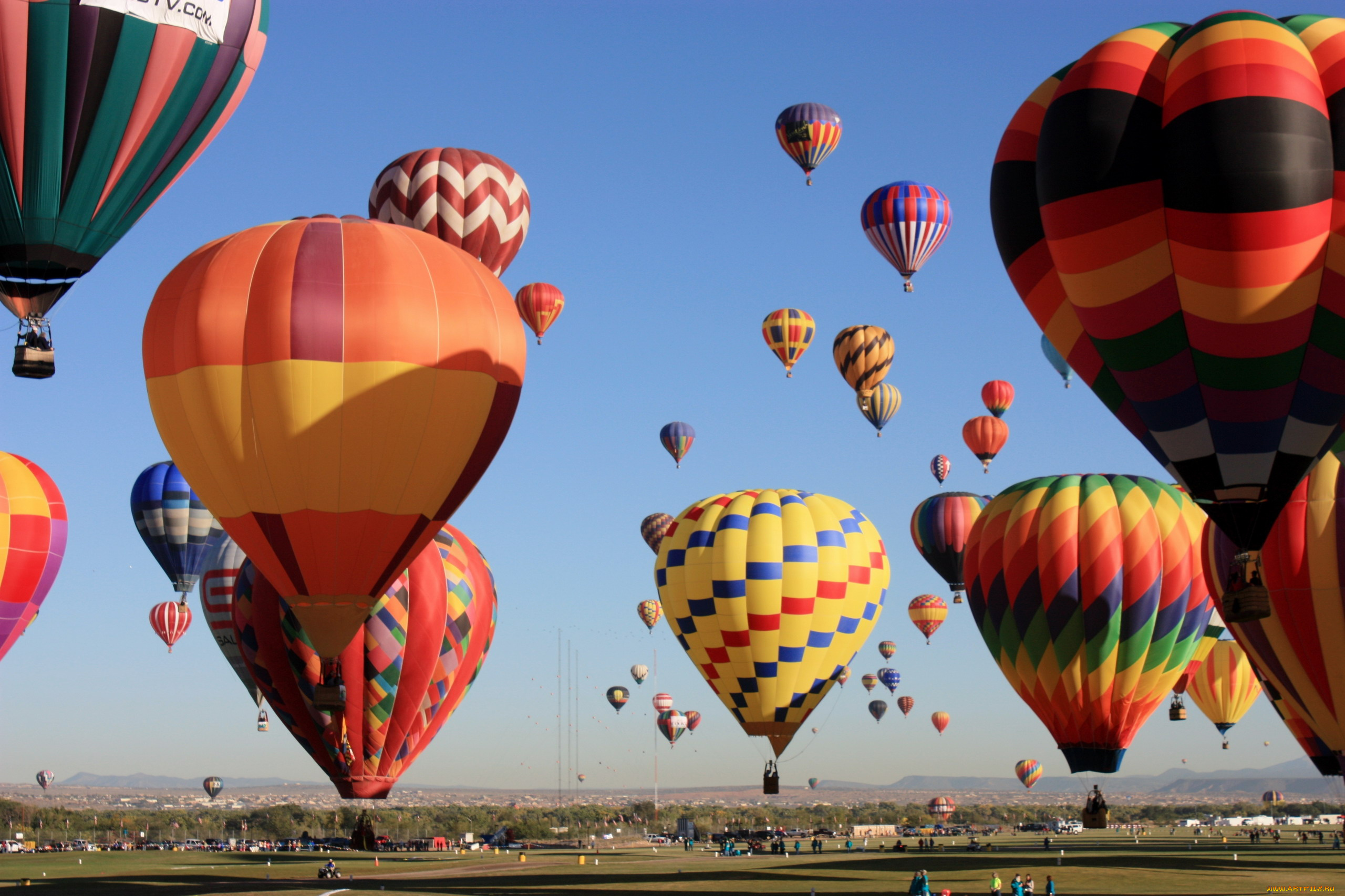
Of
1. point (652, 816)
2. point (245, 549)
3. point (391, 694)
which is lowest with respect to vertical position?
point (652, 816)

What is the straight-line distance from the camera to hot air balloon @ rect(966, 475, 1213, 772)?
2892 cm

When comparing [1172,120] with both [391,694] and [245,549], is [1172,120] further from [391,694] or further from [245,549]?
[391,694]

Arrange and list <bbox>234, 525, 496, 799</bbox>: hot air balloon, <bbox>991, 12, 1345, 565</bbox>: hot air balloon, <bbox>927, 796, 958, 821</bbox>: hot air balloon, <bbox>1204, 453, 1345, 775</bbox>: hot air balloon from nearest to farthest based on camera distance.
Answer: <bbox>991, 12, 1345, 565</bbox>: hot air balloon → <bbox>1204, 453, 1345, 775</bbox>: hot air balloon → <bbox>234, 525, 496, 799</bbox>: hot air balloon → <bbox>927, 796, 958, 821</bbox>: hot air balloon

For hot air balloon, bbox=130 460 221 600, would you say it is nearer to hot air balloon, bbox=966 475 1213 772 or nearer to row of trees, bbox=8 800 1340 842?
hot air balloon, bbox=966 475 1213 772

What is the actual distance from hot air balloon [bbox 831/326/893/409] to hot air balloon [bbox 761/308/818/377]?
1.18 m

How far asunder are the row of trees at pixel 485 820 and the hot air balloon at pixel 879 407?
2857 centimetres

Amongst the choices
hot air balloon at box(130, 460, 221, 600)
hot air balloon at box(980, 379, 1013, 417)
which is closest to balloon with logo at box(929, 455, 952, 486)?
hot air balloon at box(980, 379, 1013, 417)

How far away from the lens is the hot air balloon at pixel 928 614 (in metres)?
66.4

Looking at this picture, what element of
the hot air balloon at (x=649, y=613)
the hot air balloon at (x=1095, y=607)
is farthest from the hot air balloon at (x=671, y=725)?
the hot air balloon at (x=1095, y=607)

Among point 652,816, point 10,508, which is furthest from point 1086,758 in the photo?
point 652,816

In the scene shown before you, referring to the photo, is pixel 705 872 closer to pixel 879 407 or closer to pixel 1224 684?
pixel 879 407

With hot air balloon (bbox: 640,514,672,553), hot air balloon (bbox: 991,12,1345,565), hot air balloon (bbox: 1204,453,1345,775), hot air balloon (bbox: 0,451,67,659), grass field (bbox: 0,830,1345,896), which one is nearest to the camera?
hot air balloon (bbox: 991,12,1345,565)

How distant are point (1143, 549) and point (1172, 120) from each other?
13.1m

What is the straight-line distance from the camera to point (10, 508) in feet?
103
